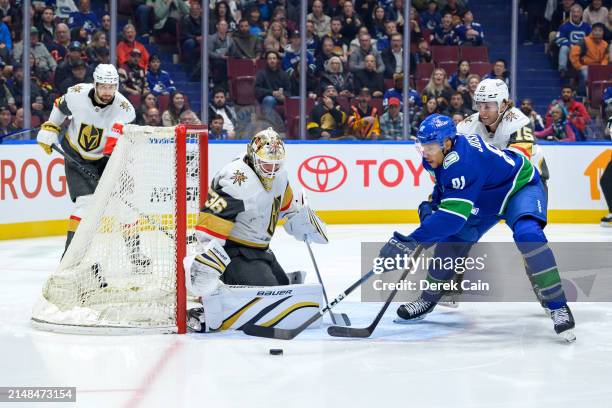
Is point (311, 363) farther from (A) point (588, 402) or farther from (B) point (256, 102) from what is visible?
(B) point (256, 102)

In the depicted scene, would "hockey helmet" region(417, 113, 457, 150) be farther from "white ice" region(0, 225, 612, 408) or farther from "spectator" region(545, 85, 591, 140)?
"spectator" region(545, 85, 591, 140)

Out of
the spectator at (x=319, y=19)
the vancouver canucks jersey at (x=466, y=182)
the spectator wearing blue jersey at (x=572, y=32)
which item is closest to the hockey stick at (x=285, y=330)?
the vancouver canucks jersey at (x=466, y=182)

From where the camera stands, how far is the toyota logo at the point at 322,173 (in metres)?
9.23

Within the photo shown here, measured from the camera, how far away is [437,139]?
440 centimetres

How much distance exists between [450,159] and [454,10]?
596cm

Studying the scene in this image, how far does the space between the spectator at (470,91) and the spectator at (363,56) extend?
747mm

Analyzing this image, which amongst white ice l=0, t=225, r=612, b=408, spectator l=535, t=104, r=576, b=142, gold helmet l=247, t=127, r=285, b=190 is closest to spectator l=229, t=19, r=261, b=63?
spectator l=535, t=104, r=576, b=142

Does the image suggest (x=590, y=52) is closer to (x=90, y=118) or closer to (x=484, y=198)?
(x=90, y=118)

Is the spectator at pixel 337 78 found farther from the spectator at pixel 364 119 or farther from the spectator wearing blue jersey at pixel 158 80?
the spectator wearing blue jersey at pixel 158 80

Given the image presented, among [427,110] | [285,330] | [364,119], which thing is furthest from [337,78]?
[285,330]

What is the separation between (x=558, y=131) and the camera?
32.1 feet

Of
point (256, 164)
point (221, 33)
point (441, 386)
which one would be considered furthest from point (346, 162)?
point (441, 386)

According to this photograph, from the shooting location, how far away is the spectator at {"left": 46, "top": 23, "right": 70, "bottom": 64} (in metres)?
8.61

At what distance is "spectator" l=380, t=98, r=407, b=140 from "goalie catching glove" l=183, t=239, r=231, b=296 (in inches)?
208
